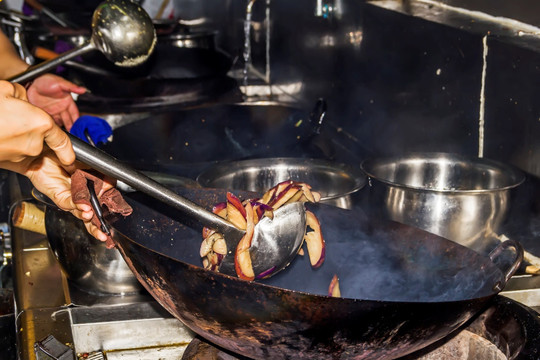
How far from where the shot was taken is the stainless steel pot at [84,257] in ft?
5.48

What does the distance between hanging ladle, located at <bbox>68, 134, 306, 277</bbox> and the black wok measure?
108mm

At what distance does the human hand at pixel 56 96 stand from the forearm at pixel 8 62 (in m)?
0.11

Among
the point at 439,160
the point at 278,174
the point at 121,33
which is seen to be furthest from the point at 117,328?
the point at 121,33

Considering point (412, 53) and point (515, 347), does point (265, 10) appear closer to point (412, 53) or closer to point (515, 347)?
point (412, 53)

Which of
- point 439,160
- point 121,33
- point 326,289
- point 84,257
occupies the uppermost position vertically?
point 121,33

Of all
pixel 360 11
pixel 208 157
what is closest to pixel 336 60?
pixel 360 11

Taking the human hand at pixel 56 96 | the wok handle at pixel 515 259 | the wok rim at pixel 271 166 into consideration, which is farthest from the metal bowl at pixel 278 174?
the human hand at pixel 56 96

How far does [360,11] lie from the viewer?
8.62 ft

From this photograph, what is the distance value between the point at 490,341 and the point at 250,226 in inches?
21.5

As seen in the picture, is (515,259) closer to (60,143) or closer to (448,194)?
(448,194)

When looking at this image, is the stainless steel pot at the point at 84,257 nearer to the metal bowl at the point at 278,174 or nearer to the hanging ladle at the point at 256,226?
the metal bowl at the point at 278,174

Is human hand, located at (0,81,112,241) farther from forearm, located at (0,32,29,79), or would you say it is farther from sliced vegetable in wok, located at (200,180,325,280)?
forearm, located at (0,32,29,79)

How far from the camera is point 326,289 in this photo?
1354 millimetres

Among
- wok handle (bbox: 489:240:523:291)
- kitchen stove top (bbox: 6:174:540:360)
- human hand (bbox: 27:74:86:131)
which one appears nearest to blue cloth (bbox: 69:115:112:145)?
human hand (bbox: 27:74:86:131)
